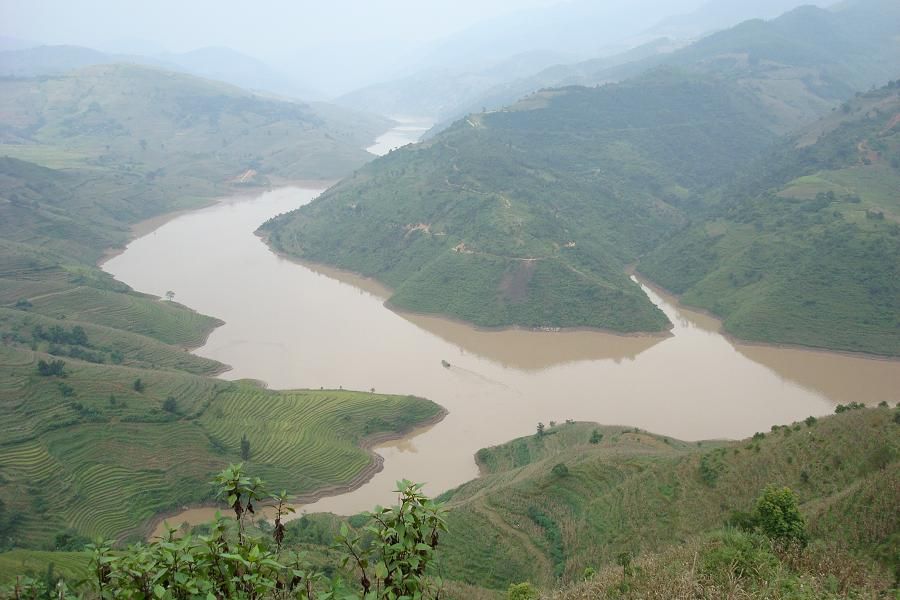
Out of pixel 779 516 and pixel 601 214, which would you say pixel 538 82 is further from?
pixel 779 516

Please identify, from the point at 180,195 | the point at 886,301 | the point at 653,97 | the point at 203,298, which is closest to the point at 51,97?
the point at 180,195

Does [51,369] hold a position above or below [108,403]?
above

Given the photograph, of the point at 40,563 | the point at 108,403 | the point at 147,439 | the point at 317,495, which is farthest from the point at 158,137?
the point at 40,563

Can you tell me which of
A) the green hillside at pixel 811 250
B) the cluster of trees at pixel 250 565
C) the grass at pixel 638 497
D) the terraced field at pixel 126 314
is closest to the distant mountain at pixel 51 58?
the terraced field at pixel 126 314

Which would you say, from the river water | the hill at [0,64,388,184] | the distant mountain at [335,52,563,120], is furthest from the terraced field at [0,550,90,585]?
the distant mountain at [335,52,563,120]

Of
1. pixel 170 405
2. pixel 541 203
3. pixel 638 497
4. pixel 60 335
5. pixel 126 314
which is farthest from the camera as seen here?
pixel 541 203

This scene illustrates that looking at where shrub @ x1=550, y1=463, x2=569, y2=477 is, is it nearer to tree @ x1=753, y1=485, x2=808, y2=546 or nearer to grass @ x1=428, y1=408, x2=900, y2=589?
grass @ x1=428, y1=408, x2=900, y2=589

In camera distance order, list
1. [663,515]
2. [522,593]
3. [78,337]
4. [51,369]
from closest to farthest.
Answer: [522,593], [663,515], [51,369], [78,337]
